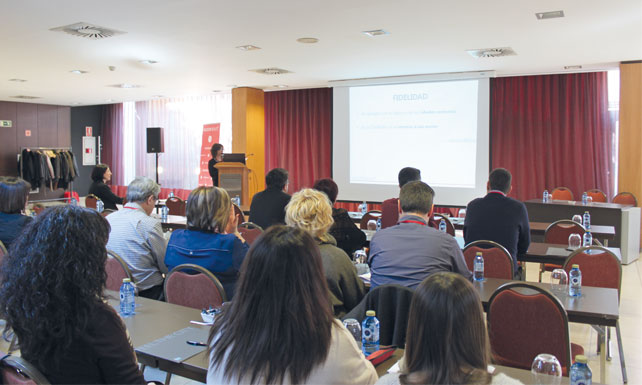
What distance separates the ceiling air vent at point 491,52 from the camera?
7354 mm

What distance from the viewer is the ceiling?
5.24 meters

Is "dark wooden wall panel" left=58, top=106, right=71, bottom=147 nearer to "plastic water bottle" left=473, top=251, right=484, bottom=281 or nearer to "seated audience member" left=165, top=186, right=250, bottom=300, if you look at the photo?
"seated audience member" left=165, top=186, right=250, bottom=300

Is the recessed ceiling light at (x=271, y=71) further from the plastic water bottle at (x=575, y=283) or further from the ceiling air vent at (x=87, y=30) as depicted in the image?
the plastic water bottle at (x=575, y=283)

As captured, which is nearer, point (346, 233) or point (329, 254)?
point (329, 254)

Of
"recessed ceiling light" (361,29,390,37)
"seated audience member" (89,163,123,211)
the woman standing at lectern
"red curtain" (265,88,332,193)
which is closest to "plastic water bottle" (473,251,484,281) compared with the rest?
"recessed ceiling light" (361,29,390,37)

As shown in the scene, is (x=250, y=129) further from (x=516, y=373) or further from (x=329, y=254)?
(x=516, y=373)

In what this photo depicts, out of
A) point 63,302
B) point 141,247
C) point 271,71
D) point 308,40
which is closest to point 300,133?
point 271,71

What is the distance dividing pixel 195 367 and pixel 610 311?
84.1 inches

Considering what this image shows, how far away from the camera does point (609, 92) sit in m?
9.05

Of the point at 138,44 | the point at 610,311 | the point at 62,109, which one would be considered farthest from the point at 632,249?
the point at 62,109

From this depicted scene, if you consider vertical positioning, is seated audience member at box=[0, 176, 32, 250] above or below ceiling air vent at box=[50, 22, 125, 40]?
below

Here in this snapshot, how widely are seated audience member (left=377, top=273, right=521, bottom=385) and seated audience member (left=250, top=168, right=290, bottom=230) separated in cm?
418

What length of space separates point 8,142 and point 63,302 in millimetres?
15306

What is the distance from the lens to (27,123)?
14.9 meters
